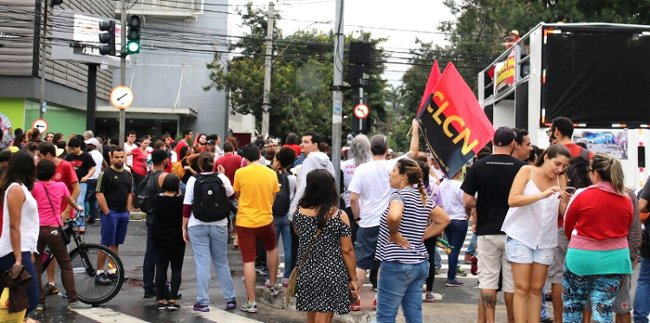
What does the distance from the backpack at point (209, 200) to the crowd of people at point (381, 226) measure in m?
0.02

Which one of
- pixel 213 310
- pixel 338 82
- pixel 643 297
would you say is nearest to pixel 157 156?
pixel 213 310

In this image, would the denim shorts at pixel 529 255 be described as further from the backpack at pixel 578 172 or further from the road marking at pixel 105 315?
the road marking at pixel 105 315

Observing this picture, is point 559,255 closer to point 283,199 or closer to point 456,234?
point 456,234

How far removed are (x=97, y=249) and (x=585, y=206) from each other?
5586 millimetres

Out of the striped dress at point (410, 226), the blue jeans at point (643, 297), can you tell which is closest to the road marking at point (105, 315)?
the striped dress at point (410, 226)

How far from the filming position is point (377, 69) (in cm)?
5253

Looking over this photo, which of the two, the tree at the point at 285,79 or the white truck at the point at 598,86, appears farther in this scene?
the tree at the point at 285,79

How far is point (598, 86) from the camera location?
13.9 meters

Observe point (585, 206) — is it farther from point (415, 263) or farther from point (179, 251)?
point (179, 251)

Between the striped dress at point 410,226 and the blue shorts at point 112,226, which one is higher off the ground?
the striped dress at point 410,226

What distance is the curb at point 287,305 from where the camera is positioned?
7.89 meters

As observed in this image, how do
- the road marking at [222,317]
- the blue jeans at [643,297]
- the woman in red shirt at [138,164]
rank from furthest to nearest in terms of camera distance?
the woman in red shirt at [138,164] → the road marking at [222,317] → the blue jeans at [643,297]

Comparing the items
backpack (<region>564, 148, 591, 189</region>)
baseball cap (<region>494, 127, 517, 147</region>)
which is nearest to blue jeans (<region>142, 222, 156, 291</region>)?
baseball cap (<region>494, 127, 517, 147</region>)

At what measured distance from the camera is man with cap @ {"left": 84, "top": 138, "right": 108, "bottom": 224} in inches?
592
